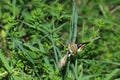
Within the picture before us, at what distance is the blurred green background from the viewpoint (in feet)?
7.63

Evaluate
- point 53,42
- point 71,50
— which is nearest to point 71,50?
point 71,50

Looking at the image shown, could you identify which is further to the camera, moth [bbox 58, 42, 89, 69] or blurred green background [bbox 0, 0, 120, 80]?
blurred green background [bbox 0, 0, 120, 80]

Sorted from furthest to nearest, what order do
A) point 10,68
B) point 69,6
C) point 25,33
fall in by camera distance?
point 69,6
point 25,33
point 10,68

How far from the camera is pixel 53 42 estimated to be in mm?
2342

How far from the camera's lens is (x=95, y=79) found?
2.36 metres

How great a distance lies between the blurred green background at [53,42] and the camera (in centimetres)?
233

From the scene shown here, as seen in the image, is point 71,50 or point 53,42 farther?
point 53,42

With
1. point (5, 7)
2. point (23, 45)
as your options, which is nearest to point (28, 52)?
point (23, 45)

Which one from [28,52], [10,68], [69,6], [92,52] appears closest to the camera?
[10,68]

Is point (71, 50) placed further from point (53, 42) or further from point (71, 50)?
point (53, 42)

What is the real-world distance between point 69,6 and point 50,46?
0.73 meters

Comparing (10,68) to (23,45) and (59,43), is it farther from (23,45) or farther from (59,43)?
(59,43)

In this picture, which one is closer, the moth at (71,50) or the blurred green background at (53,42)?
the moth at (71,50)

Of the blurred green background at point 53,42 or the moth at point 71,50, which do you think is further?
the blurred green background at point 53,42
